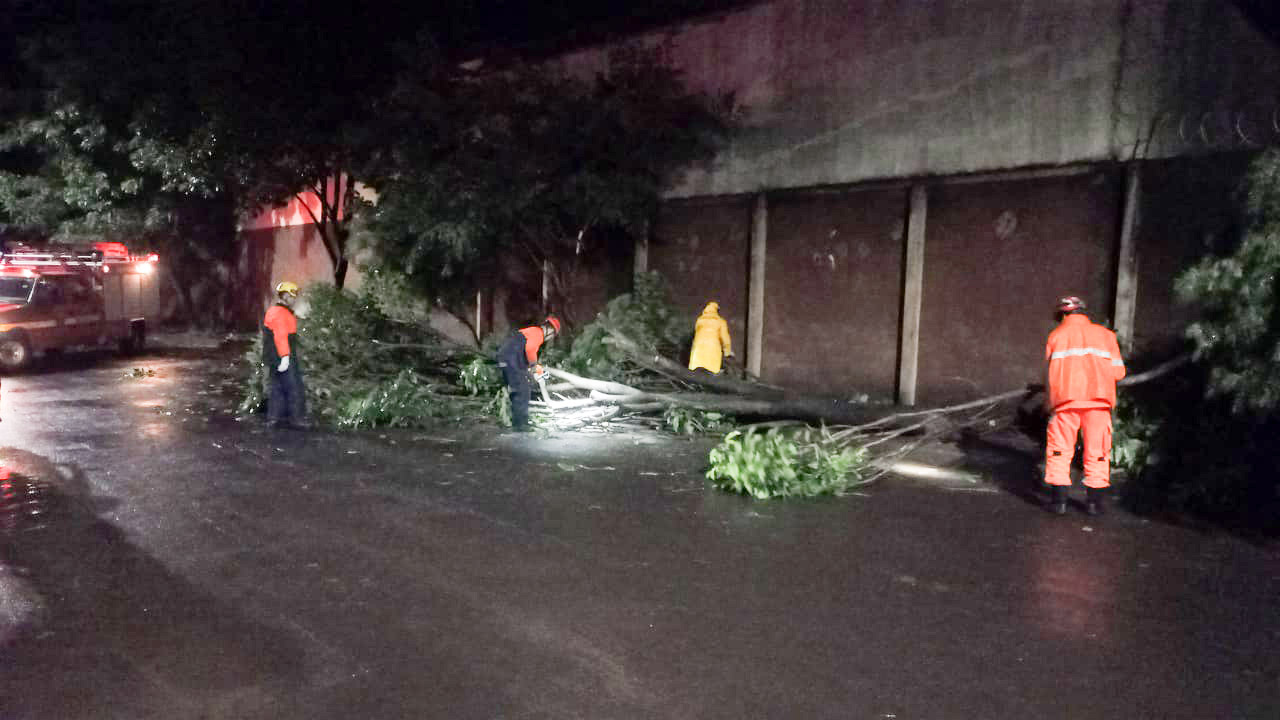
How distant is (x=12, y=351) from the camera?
17.4 meters

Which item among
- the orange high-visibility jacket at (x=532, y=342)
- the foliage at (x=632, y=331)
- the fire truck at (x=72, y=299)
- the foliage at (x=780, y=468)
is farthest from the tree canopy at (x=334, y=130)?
the foliage at (x=780, y=468)

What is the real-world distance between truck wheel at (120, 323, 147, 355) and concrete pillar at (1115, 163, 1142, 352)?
19.6 meters

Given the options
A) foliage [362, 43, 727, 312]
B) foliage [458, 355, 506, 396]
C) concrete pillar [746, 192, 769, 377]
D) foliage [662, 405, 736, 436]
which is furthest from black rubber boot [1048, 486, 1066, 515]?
foliage [362, 43, 727, 312]

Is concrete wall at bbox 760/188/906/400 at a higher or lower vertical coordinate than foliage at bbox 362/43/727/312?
lower

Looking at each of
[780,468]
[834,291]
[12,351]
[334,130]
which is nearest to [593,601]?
[780,468]

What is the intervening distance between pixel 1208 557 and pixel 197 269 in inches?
1157

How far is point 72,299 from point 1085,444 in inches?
732

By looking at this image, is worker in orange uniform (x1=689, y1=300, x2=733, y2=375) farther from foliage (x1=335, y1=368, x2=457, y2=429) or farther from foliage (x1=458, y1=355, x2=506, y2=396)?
foliage (x1=335, y1=368, x2=457, y2=429)

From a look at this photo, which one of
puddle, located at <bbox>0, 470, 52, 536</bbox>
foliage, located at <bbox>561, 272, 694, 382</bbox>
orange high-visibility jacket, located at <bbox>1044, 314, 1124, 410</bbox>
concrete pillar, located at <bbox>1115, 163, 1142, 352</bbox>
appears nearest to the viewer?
puddle, located at <bbox>0, 470, 52, 536</bbox>

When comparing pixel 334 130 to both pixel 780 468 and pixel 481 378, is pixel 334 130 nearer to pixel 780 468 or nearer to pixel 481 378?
pixel 481 378

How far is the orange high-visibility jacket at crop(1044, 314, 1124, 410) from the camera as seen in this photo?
23.1 feet

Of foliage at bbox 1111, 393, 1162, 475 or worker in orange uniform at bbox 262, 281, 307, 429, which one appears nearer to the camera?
foliage at bbox 1111, 393, 1162, 475

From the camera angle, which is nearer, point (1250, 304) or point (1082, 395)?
point (1250, 304)

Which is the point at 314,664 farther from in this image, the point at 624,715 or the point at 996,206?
the point at 996,206
